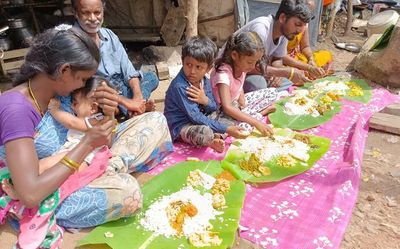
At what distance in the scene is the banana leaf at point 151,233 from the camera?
7.00 ft

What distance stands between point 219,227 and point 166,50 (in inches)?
175

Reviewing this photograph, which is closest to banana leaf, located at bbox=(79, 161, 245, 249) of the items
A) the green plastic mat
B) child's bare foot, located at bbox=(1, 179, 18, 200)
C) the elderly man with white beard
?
child's bare foot, located at bbox=(1, 179, 18, 200)

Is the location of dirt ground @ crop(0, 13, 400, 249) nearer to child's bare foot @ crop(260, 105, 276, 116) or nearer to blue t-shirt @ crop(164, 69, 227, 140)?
blue t-shirt @ crop(164, 69, 227, 140)

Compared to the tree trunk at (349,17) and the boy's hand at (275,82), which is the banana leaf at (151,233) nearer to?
the boy's hand at (275,82)

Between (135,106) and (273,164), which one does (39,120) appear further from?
(273,164)

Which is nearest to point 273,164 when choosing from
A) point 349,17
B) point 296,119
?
point 296,119

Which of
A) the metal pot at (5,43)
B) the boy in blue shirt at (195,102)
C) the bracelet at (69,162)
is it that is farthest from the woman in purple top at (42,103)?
the metal pot at (5,43)

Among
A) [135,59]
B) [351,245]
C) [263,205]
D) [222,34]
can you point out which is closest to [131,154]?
[263,205]

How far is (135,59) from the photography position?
6.71 m

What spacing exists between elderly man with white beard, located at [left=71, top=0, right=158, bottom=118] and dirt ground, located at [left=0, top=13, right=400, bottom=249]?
86cm

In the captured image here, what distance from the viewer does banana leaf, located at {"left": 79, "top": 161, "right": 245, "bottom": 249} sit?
2.13 meters

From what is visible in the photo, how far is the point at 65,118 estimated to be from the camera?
2.29 meters

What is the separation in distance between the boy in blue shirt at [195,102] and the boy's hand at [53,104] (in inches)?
45.2

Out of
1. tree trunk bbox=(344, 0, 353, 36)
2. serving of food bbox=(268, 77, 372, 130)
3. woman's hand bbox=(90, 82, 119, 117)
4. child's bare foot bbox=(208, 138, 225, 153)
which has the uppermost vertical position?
woman's hand bbox=(90, 82, 119, 117)
